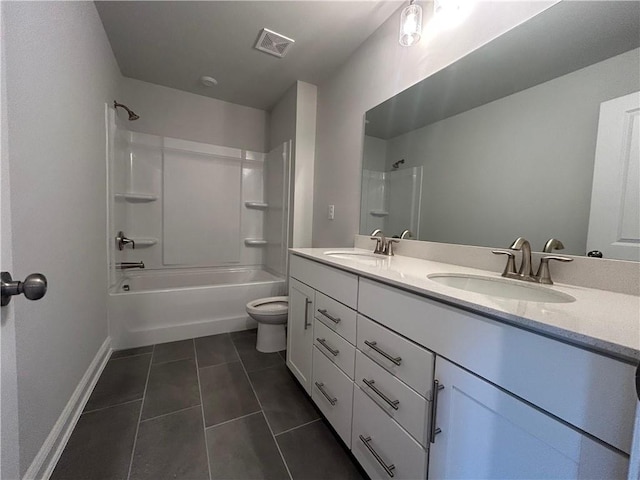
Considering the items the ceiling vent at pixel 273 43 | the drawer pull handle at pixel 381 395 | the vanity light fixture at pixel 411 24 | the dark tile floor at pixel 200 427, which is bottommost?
the dark tile floor at pixel 200 427

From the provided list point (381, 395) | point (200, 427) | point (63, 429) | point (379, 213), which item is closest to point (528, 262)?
point (381, 395)

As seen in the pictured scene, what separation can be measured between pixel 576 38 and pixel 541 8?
19 cm

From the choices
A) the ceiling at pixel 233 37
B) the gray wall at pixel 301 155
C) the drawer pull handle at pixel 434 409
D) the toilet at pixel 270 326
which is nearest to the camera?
the drawer pull handle at pixel 434 409

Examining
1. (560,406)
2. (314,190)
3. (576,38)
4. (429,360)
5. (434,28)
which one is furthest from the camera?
(314,190)

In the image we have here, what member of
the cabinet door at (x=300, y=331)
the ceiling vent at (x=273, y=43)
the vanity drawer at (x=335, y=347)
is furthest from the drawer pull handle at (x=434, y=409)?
the ceiling vent at (x=273, y=43)

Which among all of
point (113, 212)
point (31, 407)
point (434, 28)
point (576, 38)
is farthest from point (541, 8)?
point (113, 212)

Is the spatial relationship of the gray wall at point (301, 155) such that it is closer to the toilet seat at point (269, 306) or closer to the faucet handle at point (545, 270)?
the toilet seat at point (269, 306)

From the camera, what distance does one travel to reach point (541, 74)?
37.0 inches

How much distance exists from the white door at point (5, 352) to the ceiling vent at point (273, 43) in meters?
1.64

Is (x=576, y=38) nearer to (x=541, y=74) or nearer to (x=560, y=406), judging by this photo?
(x=541, y=74)

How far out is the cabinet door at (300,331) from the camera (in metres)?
1.37

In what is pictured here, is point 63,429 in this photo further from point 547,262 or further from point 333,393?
point 547,262

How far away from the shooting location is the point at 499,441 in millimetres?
555

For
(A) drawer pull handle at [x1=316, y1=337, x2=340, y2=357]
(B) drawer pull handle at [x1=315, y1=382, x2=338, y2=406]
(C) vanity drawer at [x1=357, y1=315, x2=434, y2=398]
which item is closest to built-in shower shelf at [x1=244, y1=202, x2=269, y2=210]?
(A) drawer pull handle at [x1=316, y1=337, x2=340, y2=357]
